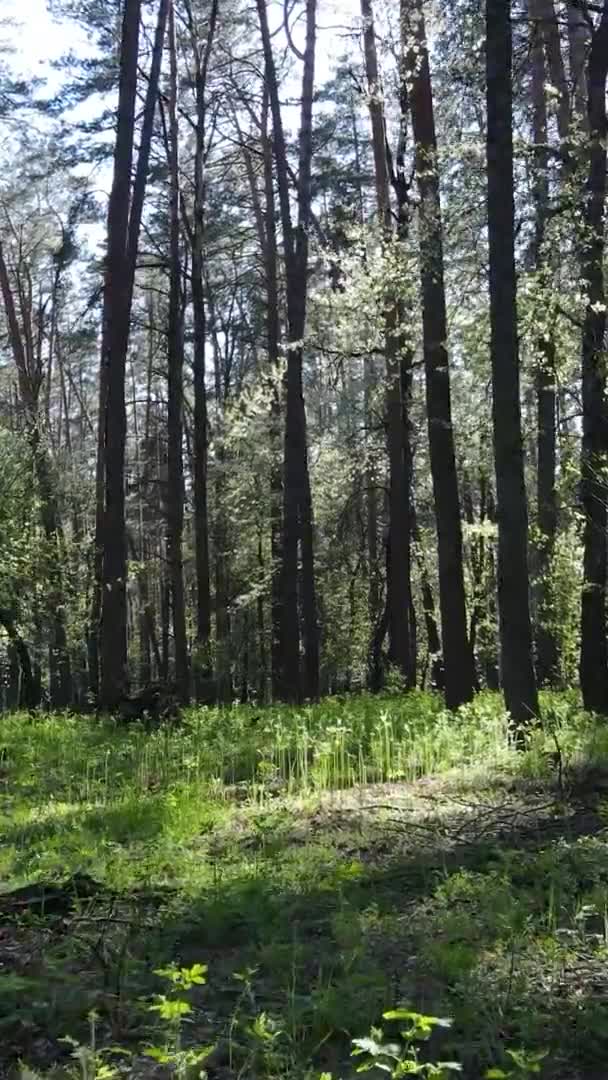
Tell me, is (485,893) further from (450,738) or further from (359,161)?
(359,161)

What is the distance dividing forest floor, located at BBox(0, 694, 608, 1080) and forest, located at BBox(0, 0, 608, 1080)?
0.02 meters

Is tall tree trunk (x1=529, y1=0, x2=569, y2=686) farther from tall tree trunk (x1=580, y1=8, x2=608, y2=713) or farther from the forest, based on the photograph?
tall tree trunk (x1=580, y1=8, x2=608, y2=713)

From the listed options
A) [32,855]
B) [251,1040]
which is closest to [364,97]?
[32,855]

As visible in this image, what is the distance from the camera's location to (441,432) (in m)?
11.6

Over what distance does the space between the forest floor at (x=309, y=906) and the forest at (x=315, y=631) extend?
20mm

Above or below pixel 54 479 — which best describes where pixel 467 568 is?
below

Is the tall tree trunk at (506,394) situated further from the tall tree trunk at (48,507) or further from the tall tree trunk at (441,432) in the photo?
the tall tree trunk at (48,507)

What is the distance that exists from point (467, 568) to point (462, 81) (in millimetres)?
16627

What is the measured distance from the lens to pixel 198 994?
3.60 m

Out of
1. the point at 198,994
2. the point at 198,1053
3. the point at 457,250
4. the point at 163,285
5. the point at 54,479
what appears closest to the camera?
the point at 198,1053

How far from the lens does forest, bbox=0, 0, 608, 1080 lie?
11.1ft

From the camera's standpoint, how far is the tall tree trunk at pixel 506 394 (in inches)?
335

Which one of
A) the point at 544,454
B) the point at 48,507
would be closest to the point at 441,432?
the point at 544,454

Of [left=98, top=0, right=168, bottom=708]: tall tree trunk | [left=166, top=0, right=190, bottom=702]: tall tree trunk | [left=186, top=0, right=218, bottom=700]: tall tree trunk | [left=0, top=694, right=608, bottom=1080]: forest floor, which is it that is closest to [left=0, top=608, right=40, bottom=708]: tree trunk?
[left=166, top=0, right=190, bottom=702]: tall tree trunk
